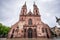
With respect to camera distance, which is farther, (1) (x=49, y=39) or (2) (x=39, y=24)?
(2) (x=39, y=24)

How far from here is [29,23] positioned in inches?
1123

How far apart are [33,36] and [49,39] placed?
356cm

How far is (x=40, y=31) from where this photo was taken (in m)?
27.5

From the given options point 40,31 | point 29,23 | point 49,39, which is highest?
point 29,23

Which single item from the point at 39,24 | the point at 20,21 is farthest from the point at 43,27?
the point at 20,21

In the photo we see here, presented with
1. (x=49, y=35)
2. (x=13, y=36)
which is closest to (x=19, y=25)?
(x=13, y=36)

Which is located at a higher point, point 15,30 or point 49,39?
point 15,30

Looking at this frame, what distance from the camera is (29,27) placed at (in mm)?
27844

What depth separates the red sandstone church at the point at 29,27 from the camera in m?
27.2

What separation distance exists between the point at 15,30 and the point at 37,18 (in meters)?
5.90

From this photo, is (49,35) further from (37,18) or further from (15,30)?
(15,30)

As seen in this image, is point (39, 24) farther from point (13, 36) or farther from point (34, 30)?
point (13, 36)

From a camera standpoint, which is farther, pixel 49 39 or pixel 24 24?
pixel 24 24

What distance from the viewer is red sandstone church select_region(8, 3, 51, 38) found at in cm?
2720
